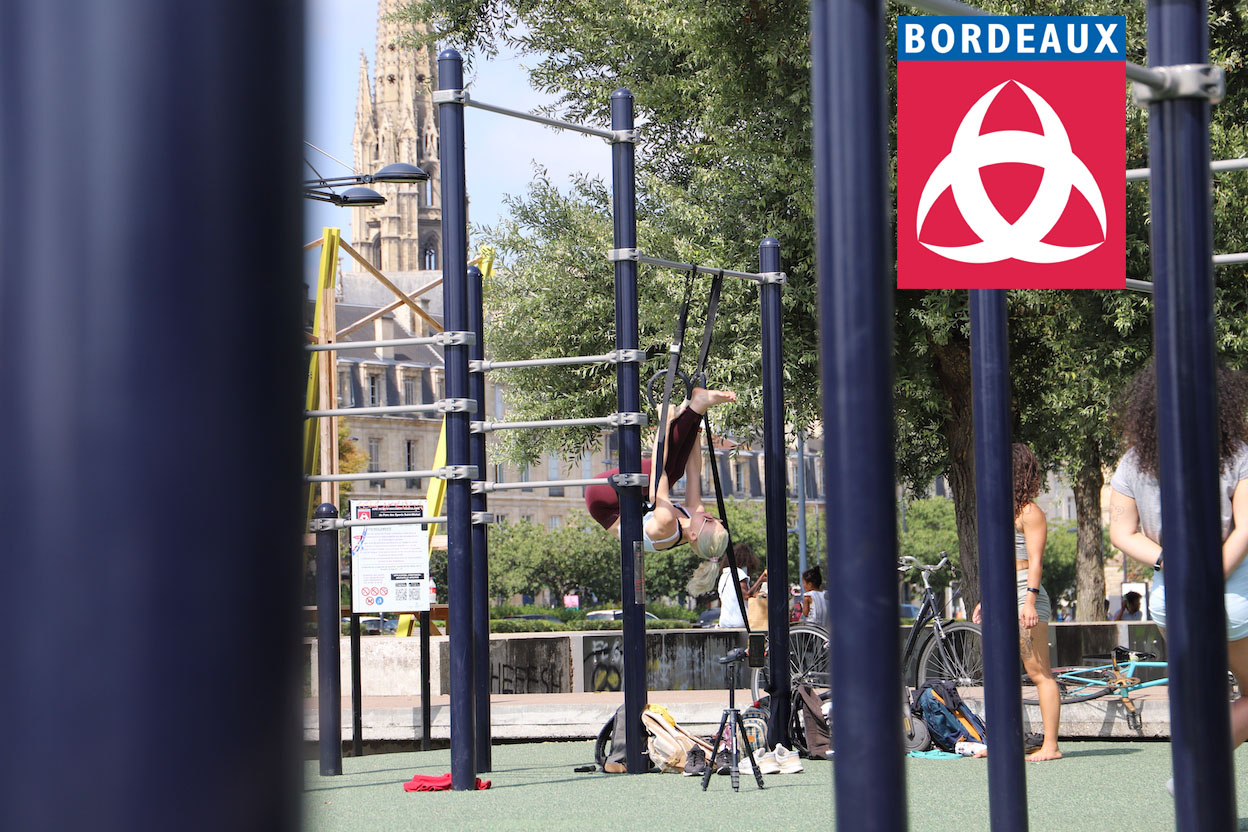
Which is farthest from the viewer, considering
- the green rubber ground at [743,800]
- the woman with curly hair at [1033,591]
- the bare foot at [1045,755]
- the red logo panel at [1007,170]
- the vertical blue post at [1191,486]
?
the bare foot at [1045,755]

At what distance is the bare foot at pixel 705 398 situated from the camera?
31.0 feet

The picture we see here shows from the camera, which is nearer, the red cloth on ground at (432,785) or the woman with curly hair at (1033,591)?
the woman with curly hair at (1033,591)

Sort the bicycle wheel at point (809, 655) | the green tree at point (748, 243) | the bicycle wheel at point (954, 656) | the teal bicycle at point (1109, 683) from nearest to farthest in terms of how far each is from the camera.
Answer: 1. the teal bicycle at point (1109, 683)
2. the bicycle wheel at point (954, 656)
3. the bicycle wheel at point (809, 655)
4. the green tree at point (748, 243)

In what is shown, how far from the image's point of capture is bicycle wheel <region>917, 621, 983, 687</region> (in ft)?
39.5

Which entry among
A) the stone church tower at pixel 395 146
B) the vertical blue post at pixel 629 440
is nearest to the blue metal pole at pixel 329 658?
the vertical blue post at pixel 629 440

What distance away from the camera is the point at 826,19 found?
2.09m

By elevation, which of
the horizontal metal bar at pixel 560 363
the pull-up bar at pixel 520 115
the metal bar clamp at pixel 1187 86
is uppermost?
the pull-up bar at pixel 520 115

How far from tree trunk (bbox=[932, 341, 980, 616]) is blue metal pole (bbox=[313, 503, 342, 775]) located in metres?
8.65

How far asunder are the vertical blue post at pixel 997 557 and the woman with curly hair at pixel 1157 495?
4.94 ft

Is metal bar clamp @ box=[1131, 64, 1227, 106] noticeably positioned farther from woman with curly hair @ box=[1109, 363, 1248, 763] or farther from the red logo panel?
woman with curly hair @ box=[1109, 363, 1248, 763]

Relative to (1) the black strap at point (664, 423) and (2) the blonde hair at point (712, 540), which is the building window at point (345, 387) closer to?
(1) the black strap at point (664, 423)

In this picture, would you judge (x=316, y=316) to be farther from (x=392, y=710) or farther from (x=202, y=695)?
(x=202, y=695)

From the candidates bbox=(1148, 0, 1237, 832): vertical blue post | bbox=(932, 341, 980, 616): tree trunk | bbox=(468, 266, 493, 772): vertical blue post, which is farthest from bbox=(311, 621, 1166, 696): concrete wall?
bbox=(1148, 0, 1237, 832): vertical blue post

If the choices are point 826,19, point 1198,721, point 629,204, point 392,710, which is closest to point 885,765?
point 826,19
